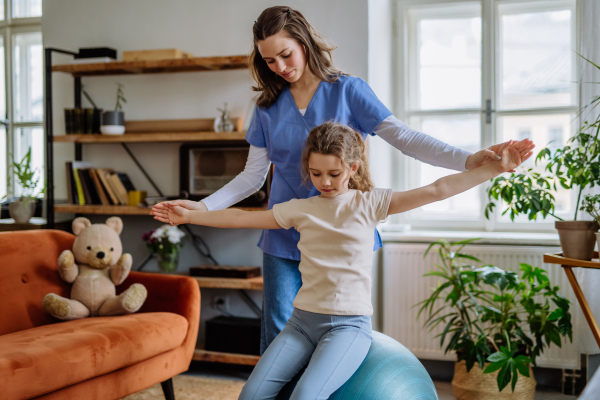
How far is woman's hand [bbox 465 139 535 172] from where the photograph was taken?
1.26 meters

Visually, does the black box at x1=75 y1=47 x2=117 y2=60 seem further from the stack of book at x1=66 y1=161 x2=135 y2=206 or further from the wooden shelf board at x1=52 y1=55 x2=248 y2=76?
the stack of book at x1=66 y1=161 x2=135 y2=206

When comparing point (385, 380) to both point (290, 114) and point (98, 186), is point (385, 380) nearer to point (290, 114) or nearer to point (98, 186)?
point (290, 114)

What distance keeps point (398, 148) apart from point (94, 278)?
165 cm

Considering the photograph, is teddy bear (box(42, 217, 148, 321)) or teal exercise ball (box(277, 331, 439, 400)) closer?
teal exercise ball (box(277, 331, 439, 400))

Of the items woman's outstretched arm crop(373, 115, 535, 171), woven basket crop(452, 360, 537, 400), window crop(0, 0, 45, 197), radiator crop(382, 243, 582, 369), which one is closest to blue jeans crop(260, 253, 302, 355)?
woman's outstretched arm crop(373, 115, 535, 171)

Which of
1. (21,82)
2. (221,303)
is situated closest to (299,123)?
(221,303)

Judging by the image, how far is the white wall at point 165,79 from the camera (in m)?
3.09

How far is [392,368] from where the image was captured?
136 cm

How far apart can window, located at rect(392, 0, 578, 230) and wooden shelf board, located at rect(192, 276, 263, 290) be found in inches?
38.2

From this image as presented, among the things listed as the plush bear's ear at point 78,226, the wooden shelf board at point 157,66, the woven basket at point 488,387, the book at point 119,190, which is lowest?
the woven basket at point 488,387

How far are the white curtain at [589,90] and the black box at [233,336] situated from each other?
1.58m

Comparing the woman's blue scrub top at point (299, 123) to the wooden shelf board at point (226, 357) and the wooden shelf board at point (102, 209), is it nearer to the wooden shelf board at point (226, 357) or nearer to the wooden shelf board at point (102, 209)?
the wooden shelf board at point (226, 357)

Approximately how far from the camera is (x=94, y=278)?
2.47 metres

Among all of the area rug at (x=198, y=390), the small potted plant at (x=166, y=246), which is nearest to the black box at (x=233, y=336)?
the area rug at (x=198, y=390)
